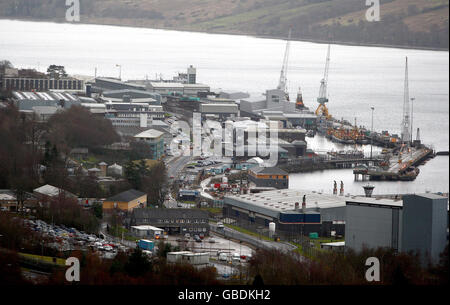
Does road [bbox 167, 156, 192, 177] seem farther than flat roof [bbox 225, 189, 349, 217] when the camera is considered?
Yes

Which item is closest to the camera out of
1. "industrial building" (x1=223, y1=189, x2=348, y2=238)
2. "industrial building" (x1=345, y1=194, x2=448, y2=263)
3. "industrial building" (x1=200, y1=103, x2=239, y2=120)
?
"industrial building" (x1=345, y1=194, x2=448, y2=263)

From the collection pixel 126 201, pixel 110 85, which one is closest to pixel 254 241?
pixel 126 201

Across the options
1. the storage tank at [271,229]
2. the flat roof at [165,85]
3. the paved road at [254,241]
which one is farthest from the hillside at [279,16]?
the paved road at [254,241]

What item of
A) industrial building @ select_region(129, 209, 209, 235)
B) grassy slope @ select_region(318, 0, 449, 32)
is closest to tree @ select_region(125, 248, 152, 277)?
industrial building @ select_region(129, 209, 209, 235)

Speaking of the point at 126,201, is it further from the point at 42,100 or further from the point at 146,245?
the point at 42,100

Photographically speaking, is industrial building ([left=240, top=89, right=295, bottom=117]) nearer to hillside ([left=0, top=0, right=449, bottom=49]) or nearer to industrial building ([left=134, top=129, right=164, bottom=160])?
hillside ([left=0, top=0, right=449, bottom=49])

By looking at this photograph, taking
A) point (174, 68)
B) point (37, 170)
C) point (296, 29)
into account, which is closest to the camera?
point (37, 170)

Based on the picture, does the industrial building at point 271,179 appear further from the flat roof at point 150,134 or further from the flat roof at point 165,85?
the flat roof at point 165,85

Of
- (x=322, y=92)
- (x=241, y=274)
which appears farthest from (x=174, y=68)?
(x=241, y=274)
